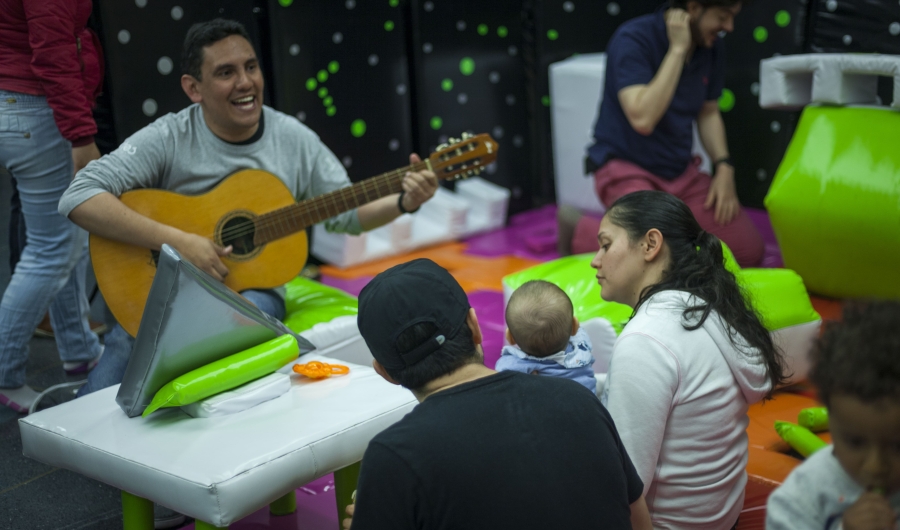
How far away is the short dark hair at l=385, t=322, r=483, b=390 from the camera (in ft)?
4.39

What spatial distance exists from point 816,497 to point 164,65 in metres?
3.21

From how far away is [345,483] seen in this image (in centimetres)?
209

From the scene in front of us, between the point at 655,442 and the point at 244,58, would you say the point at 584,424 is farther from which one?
the point at 244,58

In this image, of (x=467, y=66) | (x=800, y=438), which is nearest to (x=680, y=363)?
(x=800, y=438)

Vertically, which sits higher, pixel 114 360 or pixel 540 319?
pixel 540 319

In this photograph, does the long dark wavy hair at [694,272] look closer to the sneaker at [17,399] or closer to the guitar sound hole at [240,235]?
the guitar sound hole at [240,235]

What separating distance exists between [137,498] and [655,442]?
1160 millimetres

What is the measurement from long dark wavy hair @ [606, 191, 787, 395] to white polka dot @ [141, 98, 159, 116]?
2.37 meters

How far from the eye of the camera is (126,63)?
3523 mm

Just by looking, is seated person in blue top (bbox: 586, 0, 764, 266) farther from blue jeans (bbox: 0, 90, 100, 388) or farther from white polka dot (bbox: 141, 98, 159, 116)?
blue jeans (bbox: 0, 90, 100, 388)

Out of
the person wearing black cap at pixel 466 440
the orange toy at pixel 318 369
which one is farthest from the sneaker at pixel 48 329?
the person wearing black cap at pixel 466 440

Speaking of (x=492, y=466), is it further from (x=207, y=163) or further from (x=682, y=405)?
(x=207, y=163)

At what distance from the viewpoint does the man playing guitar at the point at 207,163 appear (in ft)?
8.74

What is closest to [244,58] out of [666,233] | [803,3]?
[666,233]
